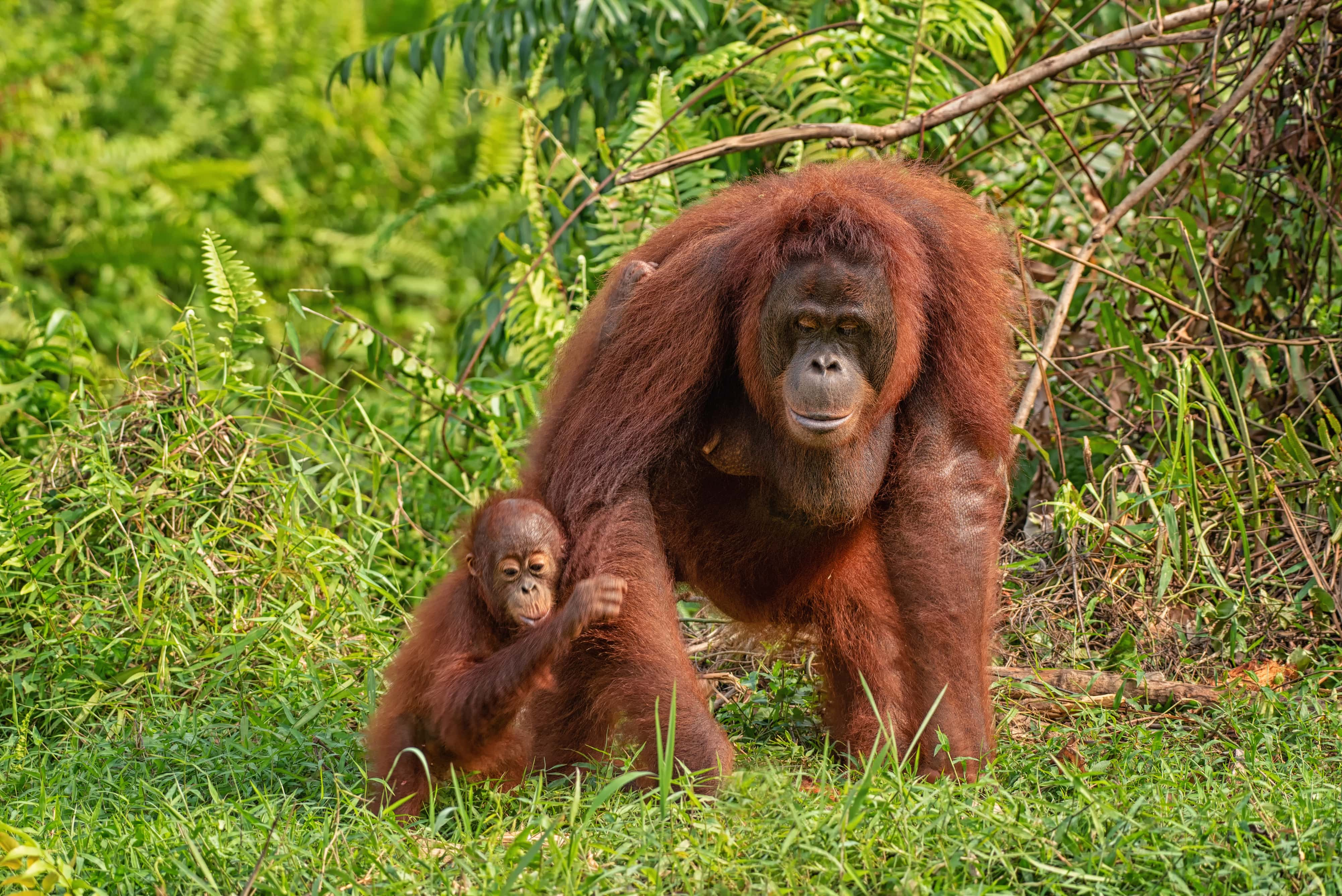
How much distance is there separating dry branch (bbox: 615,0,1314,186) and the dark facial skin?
1.48 meters

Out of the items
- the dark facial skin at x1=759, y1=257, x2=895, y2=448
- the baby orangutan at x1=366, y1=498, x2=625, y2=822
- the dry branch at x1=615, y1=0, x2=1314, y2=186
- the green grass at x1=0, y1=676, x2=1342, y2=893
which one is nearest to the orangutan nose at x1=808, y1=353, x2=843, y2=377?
the dark facial skin at x1=759, y1=257, x2=895, y2=448

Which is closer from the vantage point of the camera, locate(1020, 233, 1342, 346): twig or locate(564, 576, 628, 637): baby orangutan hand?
locate(564, 576, 628, 637): baby orangutan hand

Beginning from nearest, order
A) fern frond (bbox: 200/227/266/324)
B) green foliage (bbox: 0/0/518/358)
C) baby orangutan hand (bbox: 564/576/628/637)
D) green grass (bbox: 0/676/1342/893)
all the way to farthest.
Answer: green grass (bbox: 0/676/1342/893) → baby orangutan hand (bbox: 564/576/628/637) → fern frond (bbox: 200/227/266/324) → green foliage (bbox: 0/0/518/358)

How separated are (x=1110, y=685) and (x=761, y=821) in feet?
5.17

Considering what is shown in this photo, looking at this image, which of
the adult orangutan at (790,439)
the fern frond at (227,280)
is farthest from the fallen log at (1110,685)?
the fern frond at (227,280)

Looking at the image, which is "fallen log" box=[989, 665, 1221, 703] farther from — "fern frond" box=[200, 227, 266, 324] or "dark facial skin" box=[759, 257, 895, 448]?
"fern frond" box=[200, 227, 266, 324]

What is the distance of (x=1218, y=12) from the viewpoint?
4789mm

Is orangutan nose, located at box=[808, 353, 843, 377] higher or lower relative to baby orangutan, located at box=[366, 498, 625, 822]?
higher

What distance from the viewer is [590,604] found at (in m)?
3.02

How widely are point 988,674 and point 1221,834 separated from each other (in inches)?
Result: 33.3

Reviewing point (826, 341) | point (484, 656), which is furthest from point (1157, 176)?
point (484, 656)

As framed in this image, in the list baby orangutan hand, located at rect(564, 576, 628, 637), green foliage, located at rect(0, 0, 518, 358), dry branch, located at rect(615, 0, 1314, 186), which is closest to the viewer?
baby orangutan hand, located at rect(564, 576, 628, 637)

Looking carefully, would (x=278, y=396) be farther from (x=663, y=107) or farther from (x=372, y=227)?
(x=372, y=227)

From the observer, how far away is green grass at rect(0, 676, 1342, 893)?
249cm
